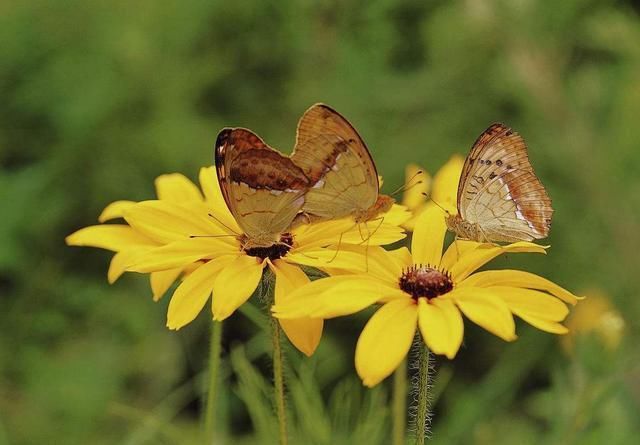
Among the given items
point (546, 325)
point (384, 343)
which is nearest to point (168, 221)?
point (384, 343)

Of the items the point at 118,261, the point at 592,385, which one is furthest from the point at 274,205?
the point at 592,385

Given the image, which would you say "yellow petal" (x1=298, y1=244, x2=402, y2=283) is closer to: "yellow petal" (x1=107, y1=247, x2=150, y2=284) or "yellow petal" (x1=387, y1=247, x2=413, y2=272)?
"yellow petal" (x1=387, y1=247, x2=413, y2=272)

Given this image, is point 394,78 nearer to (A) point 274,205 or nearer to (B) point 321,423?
(B) point 321,423

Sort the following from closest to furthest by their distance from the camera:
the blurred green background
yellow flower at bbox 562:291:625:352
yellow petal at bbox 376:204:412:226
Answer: yellow petal at bbox 376:204:412:226 < yellow flower at bbox 562:291:625:352 < the blurred green background

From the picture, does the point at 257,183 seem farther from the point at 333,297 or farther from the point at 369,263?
the point at 333,297

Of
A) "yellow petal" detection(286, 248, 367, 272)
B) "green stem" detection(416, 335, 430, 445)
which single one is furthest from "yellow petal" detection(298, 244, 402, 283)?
"green stem" detection(416, 335, 430, 445)

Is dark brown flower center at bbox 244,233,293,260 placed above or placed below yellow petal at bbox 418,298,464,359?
above

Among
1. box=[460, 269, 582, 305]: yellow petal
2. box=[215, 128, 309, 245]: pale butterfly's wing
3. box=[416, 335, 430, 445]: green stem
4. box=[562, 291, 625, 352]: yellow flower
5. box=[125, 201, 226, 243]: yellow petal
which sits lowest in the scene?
box=[416, 335, 430, 445]: green stem

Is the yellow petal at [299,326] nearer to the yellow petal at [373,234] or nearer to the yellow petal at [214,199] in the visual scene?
the yellow petal at [373,234]
